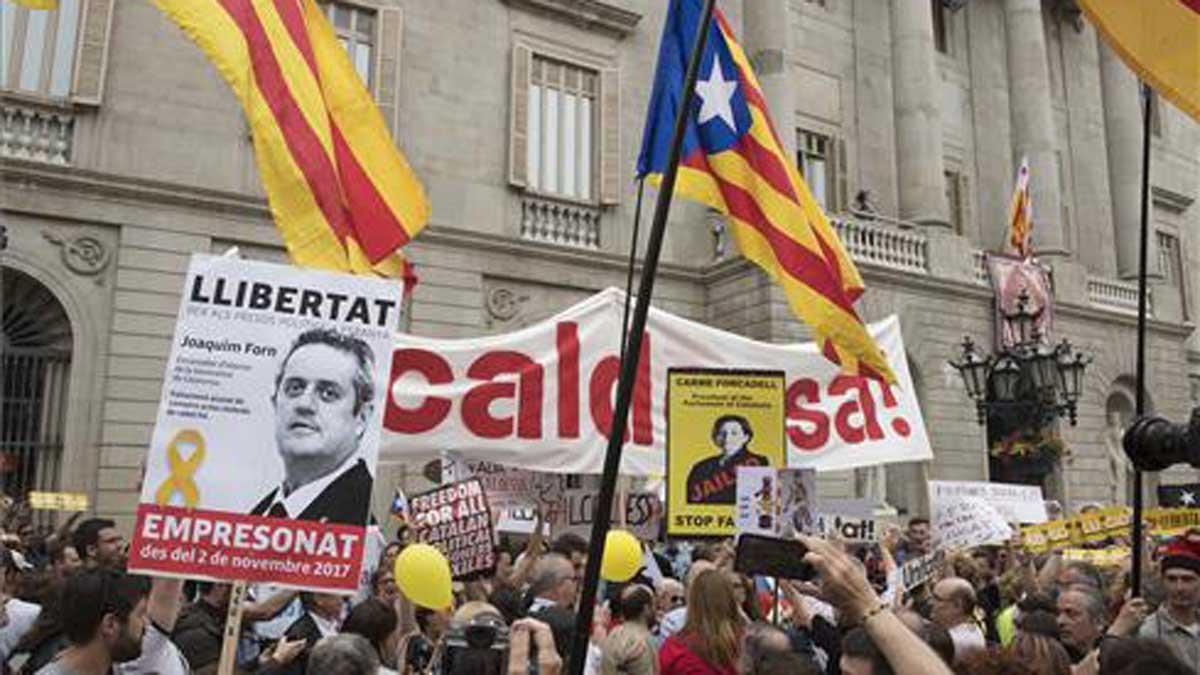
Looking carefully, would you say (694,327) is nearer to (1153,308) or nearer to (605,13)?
(605,13)

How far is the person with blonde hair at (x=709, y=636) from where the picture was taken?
4.38 m

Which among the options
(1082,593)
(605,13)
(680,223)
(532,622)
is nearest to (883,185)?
(680,223)

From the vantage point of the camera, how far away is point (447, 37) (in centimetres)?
1706

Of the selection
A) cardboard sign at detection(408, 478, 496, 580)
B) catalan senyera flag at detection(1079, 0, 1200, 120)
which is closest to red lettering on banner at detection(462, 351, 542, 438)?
cardboard sign at detection(408, 478, 496, 580)

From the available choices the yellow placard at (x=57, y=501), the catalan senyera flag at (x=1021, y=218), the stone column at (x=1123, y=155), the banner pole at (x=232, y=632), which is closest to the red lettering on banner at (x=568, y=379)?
the banner pole at (x=232, y=632)

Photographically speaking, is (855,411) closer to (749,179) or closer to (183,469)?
(749,179)

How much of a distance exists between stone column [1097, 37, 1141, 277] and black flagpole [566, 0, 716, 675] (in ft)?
81.4

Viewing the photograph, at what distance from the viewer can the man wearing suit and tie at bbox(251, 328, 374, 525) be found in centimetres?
387

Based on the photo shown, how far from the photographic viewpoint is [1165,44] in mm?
4617

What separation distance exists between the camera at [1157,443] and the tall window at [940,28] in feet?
76.5

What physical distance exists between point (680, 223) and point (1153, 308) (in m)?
12.7

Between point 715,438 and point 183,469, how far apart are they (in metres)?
3.08

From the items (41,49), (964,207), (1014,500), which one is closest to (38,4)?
(1014,500)

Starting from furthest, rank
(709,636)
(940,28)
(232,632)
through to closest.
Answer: (940,28) < (709,636) < (232,632)
